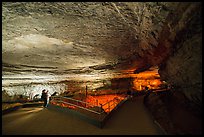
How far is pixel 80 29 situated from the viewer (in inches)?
223

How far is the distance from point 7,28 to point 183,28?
6.00 m

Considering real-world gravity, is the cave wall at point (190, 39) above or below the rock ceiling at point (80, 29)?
below

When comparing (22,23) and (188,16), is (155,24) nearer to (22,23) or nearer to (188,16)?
(188,16)

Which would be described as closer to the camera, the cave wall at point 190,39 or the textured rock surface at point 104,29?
the cave wall at point 190,39

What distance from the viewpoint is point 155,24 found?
540cm

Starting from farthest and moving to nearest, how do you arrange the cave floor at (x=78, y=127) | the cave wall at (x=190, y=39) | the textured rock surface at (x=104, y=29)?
the cave floor at (x=78, y=127) → the textured rock surface at (x=104, y=29) → the cave wall at (x=190, y=39)

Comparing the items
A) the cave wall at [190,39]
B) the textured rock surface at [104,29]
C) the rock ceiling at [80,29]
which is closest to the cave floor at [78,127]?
the cave wall at [190,39]

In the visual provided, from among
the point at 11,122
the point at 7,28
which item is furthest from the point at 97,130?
the point at 7,28

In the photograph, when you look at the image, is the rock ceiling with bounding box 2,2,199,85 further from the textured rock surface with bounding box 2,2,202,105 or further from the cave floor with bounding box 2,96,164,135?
the cave floor with bounding box 2,96,164,135

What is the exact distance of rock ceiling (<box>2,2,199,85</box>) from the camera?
4.37 metres

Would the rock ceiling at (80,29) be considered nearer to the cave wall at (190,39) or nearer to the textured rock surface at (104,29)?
the textured rock surface at (104,29)

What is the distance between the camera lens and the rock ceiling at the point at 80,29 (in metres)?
4.37

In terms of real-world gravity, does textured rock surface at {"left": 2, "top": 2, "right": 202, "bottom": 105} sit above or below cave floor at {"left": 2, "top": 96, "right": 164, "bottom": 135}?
above

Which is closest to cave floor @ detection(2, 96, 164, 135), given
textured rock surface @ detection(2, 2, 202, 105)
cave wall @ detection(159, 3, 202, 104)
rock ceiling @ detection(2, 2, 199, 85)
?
cave wall @ detection(159, 3, 202, 104)
